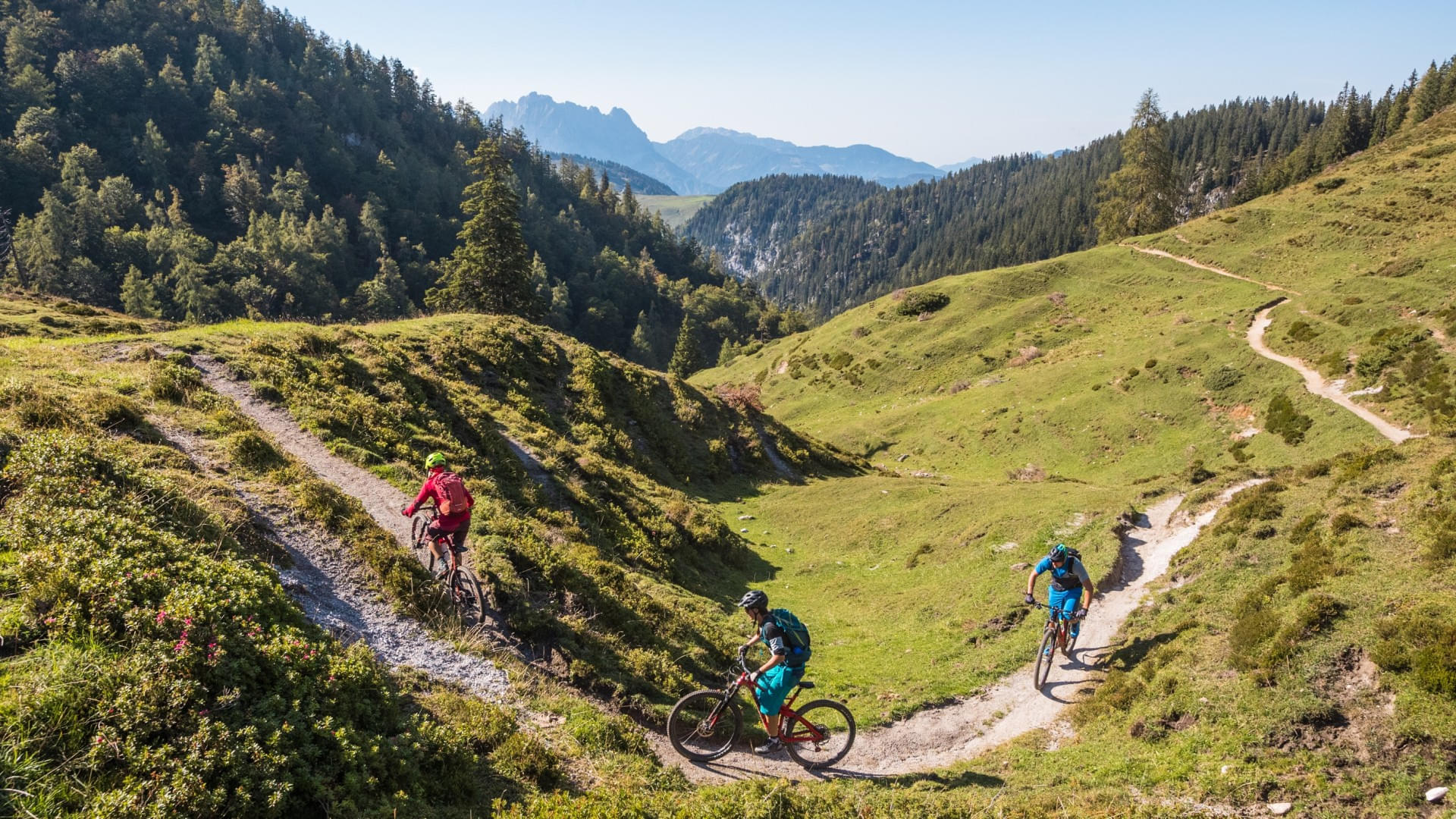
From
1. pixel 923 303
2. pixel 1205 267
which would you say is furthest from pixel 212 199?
pixel 1205 267

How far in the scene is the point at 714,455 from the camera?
125 ft

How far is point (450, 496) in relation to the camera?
490 inches

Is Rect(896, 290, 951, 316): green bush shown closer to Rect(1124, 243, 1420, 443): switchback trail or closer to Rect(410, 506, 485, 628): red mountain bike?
Rect(1124, 243, 1420, 443): switchback trail

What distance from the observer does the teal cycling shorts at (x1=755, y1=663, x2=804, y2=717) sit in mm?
10633

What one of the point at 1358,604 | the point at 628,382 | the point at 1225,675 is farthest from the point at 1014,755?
the point at 628,382

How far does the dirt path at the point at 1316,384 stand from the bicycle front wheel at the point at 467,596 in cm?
4017

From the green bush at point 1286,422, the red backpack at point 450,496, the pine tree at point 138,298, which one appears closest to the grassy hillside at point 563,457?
the red backpack at point 450,496

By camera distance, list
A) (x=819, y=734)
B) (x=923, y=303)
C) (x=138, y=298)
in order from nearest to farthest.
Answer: (x=819, y=734) < (x=923, y=303) < (x=138, y=298)

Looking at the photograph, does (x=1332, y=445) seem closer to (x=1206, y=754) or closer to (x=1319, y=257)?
(x=1206, y=754)

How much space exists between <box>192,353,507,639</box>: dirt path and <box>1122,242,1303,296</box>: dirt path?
73268mm

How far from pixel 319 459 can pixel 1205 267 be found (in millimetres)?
86340

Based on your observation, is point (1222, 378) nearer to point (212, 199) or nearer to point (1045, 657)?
point (1045, 657)

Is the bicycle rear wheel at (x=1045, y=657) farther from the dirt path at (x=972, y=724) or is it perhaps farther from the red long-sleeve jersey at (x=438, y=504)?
the red long-sleeve jersey at (x=438, y=504)

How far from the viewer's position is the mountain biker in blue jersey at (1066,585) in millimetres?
14289
